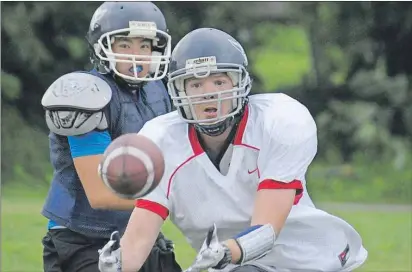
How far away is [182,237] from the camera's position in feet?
34.9

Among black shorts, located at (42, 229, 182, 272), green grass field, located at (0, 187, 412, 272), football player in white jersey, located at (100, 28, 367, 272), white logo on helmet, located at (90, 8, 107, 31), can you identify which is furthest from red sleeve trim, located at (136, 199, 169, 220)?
green grass field, located at (0, 187, 412, 272)

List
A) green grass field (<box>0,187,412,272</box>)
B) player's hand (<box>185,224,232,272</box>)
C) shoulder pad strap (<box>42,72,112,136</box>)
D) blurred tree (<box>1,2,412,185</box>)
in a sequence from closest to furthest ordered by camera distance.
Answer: player's hand (<box>185,224,232,272</box>)
shoulder pad strap (<box>42,72,112,136</box>)
green grass field (<box>0,187,412,272</box>)
blurred tree (<box>1,2,412,185</box>)

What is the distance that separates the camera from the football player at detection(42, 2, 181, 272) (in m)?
5.01

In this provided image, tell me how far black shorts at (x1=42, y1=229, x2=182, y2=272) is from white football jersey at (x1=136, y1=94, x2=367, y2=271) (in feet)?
2.19

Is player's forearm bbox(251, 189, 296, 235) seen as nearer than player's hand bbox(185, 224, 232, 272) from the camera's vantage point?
No

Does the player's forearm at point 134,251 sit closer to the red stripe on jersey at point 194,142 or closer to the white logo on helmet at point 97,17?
the red stripe on jersey at point 194,142

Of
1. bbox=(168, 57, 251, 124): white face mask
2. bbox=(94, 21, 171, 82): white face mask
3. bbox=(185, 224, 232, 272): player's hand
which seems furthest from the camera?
bbox=(94, 21, 171, 82): white face mask

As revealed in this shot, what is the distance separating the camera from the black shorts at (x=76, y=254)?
5.30 meters

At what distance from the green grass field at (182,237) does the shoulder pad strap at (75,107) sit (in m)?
3.83

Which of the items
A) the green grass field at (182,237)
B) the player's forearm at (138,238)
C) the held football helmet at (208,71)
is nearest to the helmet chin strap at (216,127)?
the held football helmet at (208,71)

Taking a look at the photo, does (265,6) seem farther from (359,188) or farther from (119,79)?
(119,79)

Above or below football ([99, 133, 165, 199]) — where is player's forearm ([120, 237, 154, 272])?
below

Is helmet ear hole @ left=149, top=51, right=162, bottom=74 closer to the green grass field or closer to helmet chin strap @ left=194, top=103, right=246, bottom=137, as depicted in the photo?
helmet chin strap @ left=194, top=103, right=246, bottom=137

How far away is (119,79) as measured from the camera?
5328 mm
